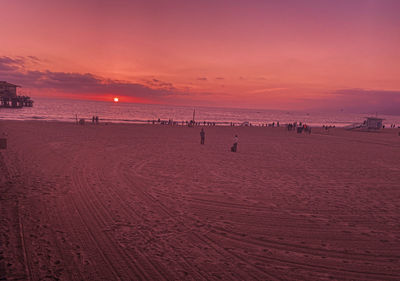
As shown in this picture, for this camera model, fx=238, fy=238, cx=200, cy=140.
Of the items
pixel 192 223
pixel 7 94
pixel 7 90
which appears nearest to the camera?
pixel 192 223

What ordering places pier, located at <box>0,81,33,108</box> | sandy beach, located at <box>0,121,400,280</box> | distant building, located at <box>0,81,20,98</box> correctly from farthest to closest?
pier, located at <box>0,81,33,108</box>, distant building, located at <box>0,81,20,98</box>, sandy beach, located at <box>0,121,400,280</box>

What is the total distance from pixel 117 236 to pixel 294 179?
8.28 meters

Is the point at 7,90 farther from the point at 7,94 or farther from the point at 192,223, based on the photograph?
the point at 192,223

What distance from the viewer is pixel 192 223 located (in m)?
6.28

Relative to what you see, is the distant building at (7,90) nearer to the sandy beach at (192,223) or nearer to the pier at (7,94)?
the pier at (7,94)

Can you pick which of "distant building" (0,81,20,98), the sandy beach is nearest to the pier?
"distant building" (0,81,20,98)

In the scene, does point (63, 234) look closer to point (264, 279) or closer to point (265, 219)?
point (264, 279)

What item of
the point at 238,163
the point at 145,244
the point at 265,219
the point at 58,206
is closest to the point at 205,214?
the point at 265,219

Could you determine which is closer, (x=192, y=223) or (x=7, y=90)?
(x=192, y=223)

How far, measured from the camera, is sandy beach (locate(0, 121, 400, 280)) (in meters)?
4.44

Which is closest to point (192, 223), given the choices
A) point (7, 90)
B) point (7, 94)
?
point (7, 90)

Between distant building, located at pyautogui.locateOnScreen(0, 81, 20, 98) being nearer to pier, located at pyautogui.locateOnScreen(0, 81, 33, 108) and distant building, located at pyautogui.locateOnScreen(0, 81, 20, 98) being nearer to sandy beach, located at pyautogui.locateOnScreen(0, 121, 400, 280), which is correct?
pier, located at pyautogui.locateOnScreen(0, 81, 33, 108)

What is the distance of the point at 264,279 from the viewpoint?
4207mm

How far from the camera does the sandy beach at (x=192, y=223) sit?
444cm
